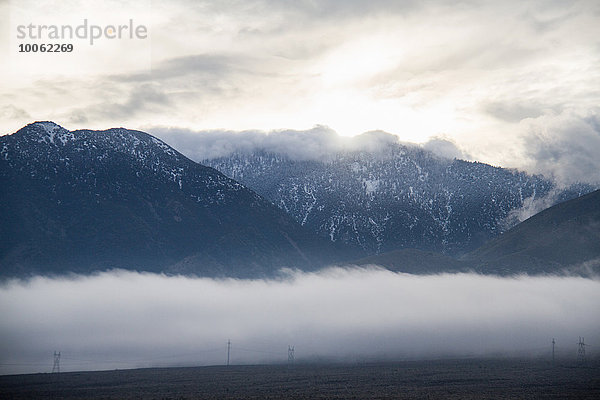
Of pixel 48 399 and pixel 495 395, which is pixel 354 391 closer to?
pixel 495 395

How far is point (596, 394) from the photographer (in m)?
186

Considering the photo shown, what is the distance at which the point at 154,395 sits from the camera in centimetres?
19775

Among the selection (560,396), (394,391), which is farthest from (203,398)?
(560,396)

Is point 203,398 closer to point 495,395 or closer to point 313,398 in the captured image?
point 313,398

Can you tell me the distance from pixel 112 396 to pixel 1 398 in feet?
84.3

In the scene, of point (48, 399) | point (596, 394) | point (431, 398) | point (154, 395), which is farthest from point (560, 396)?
point (48, 399)

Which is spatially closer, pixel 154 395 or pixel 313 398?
pixel 313 398

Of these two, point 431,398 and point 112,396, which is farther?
point 112,396

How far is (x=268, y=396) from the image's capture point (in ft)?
620

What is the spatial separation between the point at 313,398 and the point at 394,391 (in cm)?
2566

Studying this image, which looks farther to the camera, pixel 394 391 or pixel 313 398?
pixel 394 391

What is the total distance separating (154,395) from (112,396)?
34.9ft

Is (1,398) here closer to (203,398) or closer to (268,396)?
(203,398)

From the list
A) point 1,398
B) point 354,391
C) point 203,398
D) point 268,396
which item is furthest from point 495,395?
point 1,398
